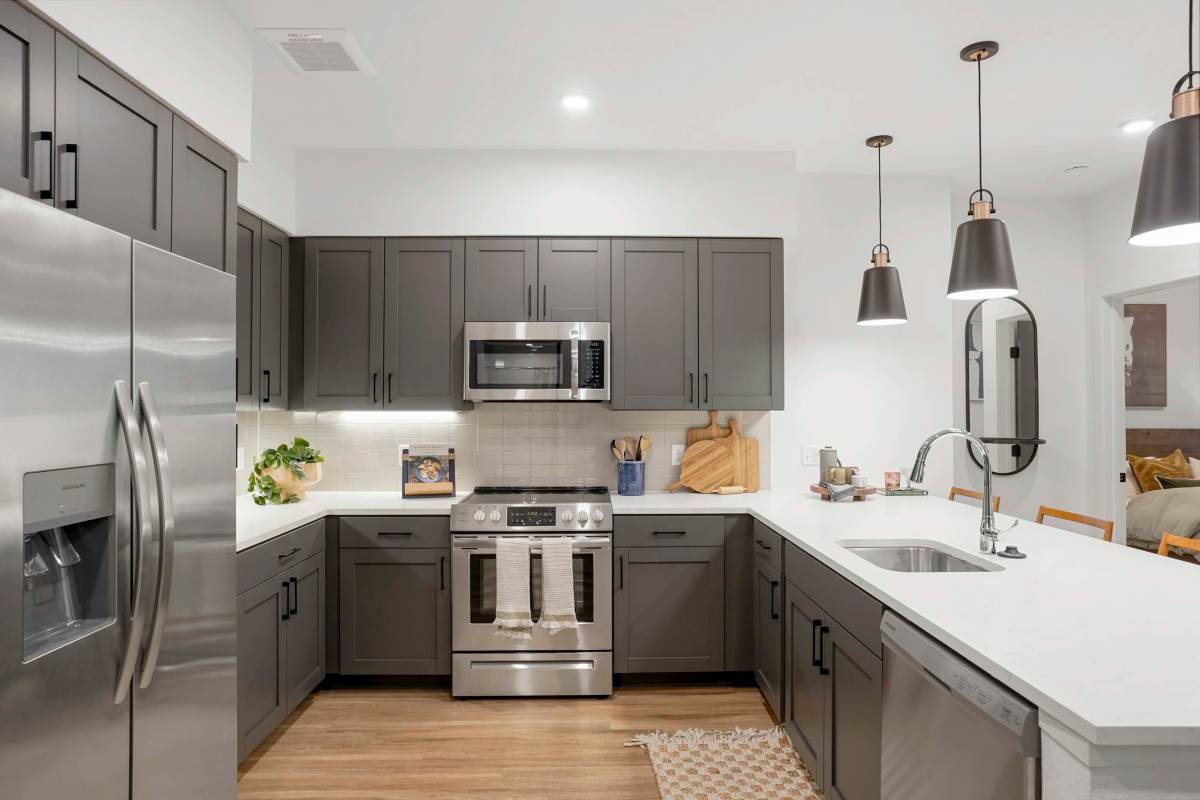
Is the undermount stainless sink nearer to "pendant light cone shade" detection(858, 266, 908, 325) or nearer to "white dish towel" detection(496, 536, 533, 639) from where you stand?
"pendant light cone shade" detection(858, 266, 908, 325)

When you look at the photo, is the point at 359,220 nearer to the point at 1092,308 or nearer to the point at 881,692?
the point at 881,692

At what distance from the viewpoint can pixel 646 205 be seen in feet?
11.8

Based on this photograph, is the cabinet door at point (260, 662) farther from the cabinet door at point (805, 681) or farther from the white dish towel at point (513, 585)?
the cabinet door at point (805, 681)

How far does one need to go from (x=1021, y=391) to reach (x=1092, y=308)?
619 mm

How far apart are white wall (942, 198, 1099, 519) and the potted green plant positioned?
3.68 meters

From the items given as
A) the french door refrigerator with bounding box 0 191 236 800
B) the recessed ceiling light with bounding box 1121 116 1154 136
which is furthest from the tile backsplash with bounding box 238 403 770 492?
the recessed ceiling light with bounding box 1121 116 1154 136

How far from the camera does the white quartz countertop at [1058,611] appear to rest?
3.67 ft

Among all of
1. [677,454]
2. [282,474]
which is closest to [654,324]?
[677,454]

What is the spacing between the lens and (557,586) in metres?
3.19

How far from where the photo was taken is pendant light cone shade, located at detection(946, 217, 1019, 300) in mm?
2260

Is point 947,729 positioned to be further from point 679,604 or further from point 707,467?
point 707,467

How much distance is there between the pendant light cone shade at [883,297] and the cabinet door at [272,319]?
8.84 ft

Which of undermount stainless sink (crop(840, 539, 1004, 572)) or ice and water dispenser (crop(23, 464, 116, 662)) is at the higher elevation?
ice and water dispenser (crop(23, 464, 116, 662))

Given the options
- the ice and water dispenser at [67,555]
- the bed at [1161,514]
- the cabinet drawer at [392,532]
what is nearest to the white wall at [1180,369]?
the bed at [1161,514]
